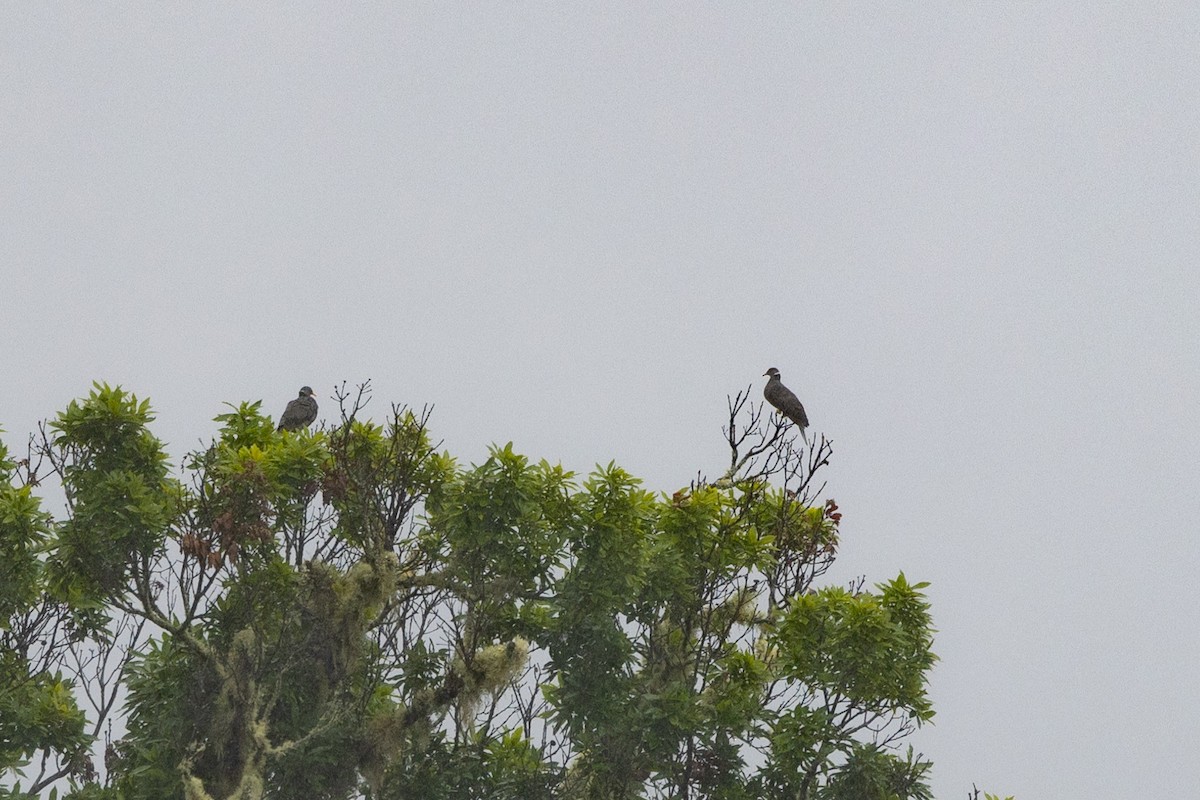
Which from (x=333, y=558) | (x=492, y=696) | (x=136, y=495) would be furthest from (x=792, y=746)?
(x=136, y=495)

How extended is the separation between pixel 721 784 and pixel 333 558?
4168mm

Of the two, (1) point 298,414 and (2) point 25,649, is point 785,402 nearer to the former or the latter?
(1) point 298,414

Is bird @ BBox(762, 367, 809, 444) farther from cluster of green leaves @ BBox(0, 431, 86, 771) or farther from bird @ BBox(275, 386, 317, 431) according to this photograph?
cluster of green leaves @ BBox(0, 431, 86, 771)

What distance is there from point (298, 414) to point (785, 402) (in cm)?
527

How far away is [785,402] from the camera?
14.5 m

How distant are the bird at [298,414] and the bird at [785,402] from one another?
16.2 feet

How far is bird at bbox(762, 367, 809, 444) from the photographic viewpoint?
1423 centimetres

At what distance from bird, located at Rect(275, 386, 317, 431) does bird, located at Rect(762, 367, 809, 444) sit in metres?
4.93

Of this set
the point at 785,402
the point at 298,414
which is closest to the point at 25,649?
the point at 298,414

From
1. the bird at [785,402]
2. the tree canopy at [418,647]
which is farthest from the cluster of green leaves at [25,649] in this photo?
the bird at [785,402]

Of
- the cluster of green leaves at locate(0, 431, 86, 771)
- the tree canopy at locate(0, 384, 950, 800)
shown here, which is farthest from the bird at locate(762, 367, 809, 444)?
the cluster of green leaves at locate(0, 431, 86, 771)

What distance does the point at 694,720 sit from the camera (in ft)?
39.1

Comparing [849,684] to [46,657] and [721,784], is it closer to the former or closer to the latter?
[721,784]

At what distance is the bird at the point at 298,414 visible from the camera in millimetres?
14539
